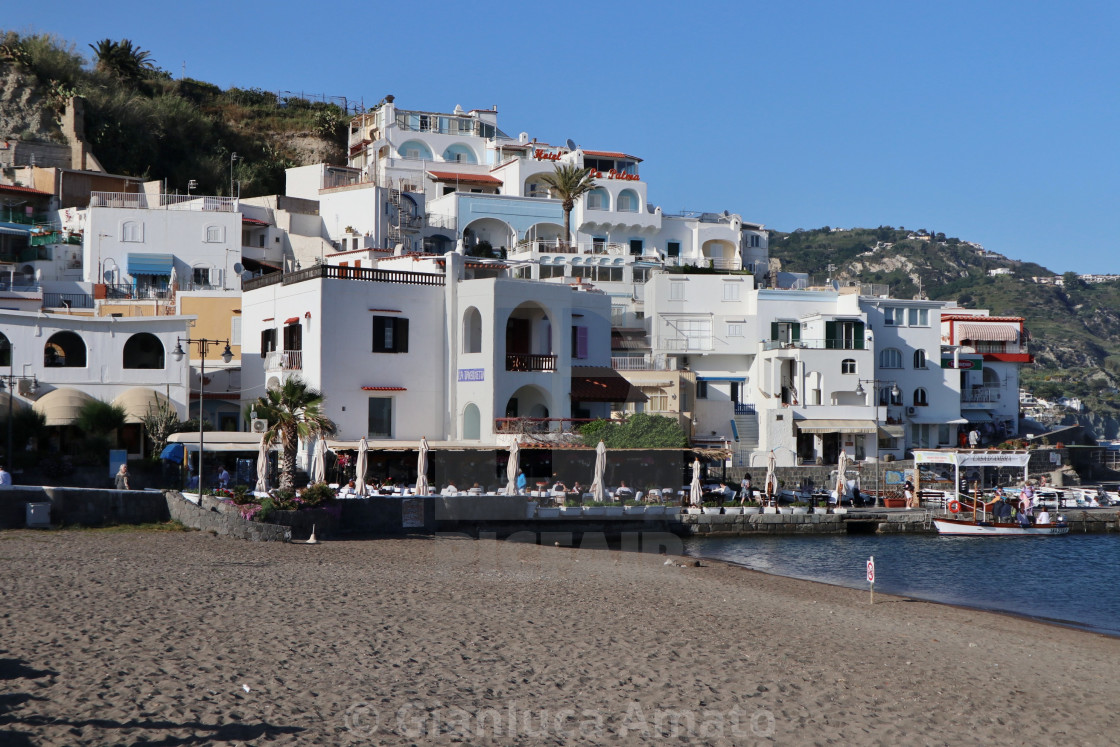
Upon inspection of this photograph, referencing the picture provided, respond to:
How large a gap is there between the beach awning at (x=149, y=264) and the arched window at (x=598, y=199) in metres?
26.6


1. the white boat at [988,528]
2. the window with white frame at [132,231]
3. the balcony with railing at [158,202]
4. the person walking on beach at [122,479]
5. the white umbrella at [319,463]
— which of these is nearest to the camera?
the person walking on beach at [122,479]

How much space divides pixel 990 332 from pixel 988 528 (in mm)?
27327

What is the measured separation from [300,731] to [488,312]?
2811 centimetres

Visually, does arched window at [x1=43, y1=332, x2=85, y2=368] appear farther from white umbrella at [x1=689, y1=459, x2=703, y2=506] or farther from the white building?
white umbrella at [x1=689, y1=459, x2=703, y2=506]

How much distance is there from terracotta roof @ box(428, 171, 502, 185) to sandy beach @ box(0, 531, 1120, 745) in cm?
4742

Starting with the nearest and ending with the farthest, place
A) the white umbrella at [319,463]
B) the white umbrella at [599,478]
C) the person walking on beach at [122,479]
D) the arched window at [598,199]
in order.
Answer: the person walking on beach at [122,479]
the white umbrella at [319,463]
the white umbrella at [599,478]
the arched window at [598,199]

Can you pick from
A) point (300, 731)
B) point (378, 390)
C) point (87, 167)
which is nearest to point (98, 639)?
point (300, 731)

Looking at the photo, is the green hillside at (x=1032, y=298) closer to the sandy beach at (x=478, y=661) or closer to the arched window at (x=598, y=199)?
the arched window at (x=598, y=199)

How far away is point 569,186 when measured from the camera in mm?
64000

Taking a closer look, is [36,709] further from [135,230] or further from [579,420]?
[135,230]

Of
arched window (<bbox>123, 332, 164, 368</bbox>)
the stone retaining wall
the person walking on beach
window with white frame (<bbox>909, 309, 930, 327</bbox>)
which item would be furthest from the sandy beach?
window with white frame (<bbox>909, 309, 930, 327</bbox>)

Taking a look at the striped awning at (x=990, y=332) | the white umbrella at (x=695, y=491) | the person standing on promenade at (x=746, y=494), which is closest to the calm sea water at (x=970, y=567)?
the white umbrella at (x=695, y=491)

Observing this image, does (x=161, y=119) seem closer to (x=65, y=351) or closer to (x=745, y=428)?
(x=65, y=351)

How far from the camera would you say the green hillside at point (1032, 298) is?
145m
